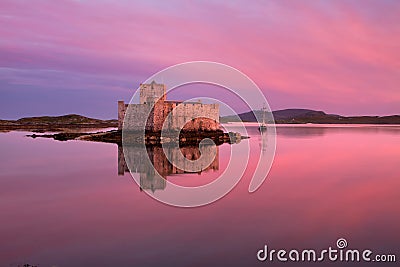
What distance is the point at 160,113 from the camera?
4100cm

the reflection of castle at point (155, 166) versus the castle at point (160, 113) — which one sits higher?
the castle at point (160, 113)

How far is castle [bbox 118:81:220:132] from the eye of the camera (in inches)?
1610

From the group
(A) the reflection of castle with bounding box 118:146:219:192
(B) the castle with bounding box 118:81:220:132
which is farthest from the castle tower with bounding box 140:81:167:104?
(A) the reflection of castle with bounding box 118:146:219:192

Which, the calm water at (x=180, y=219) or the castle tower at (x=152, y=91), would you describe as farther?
the castle tower at (x=152, y=91)

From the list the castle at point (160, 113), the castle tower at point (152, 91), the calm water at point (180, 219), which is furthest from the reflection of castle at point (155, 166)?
the castle tower at point (152, 91)

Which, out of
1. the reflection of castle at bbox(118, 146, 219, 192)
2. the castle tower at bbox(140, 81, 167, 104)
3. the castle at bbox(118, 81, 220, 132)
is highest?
the castle tower at bbox(140, 81, 167, 104)

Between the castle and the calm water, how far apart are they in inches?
827

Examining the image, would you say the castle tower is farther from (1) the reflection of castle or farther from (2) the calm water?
(2) the calm water

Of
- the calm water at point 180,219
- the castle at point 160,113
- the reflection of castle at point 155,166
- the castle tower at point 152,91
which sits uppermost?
the castle tower at point 152,91

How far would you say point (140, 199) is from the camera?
13836 millimetres

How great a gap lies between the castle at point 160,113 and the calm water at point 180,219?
21008 millimetres

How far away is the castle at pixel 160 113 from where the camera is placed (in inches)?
1610

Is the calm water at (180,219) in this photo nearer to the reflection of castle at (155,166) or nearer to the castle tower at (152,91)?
the reflection of castle at (155,166)

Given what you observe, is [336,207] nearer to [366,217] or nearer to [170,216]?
[366,217]
